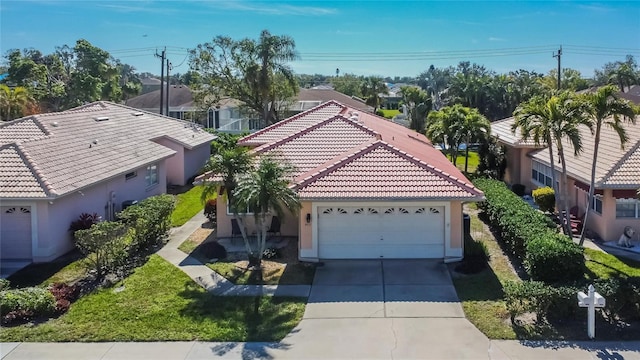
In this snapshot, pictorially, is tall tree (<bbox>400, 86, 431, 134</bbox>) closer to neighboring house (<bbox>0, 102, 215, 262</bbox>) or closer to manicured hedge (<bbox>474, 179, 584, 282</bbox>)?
neighboring house (<bbox>0, 102, 215, 262</bbox>)

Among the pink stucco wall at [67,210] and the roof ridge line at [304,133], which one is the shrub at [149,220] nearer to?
the pink stucco wall at [67,210]

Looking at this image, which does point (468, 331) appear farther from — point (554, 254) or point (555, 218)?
point (555, 218)

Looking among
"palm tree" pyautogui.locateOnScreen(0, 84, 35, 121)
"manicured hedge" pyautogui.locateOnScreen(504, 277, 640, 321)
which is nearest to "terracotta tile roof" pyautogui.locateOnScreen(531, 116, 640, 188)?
"manicured hedge" pyautogui.locateOnScreen(504, 277, 640, 321)

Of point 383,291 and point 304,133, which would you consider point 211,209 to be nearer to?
point 304,133

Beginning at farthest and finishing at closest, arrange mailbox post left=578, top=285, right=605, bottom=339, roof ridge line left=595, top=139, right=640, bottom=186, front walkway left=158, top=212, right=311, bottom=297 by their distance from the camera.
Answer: roof ridge line left=595, top=139, right=640, bottom=186 < front walkway left=158, top=212, right=311, bottom=297 < mailbox post left=578, top=285, right=605, bottom=339

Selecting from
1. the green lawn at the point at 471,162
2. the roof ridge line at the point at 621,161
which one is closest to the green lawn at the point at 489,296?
the roof ridge line at the point at 621,161

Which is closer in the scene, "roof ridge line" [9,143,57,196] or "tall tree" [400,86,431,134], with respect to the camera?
"roof ridge line" [9,143,57,196]

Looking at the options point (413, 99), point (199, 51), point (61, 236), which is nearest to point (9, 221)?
point (61, 236)
